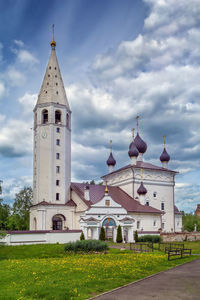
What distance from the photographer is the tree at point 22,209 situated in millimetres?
47969

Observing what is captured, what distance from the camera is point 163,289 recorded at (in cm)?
967

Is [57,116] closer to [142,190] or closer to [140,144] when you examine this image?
[140,144]

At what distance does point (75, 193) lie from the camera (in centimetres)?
3806

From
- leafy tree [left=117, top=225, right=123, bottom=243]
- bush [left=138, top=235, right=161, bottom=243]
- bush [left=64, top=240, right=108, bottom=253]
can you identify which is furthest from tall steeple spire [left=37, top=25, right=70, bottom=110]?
bush [left=64, top=240, right=108, bottom=253]

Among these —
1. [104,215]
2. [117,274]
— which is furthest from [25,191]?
[117,274]

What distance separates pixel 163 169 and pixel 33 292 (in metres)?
37.0

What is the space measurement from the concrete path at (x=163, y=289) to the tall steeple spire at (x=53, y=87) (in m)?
29.8

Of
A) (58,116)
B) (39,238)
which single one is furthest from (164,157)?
(39,238)

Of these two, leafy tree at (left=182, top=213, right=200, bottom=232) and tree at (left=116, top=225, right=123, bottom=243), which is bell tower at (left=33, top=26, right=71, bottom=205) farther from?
leafy tree at (left=182, top=213, right=200, bottom=232)

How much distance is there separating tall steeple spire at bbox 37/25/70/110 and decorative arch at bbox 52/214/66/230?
1307 cm

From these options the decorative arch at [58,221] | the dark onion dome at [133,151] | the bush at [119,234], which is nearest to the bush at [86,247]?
the bush at [119,234]

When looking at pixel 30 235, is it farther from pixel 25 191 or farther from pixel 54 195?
pixel 25 191

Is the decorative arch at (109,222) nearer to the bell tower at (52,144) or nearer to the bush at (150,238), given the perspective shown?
the bush at (150,238)

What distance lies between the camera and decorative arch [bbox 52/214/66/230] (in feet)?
→ 120
